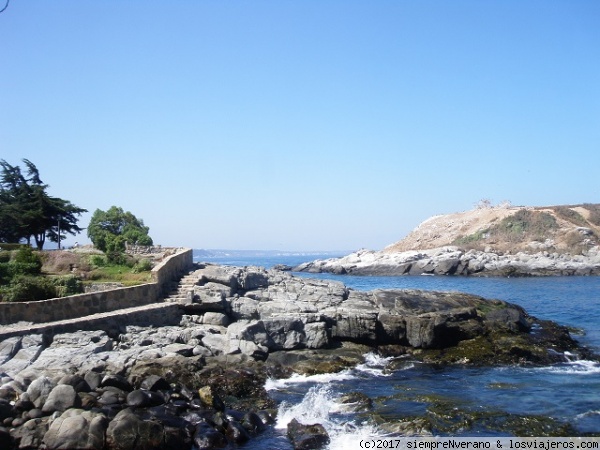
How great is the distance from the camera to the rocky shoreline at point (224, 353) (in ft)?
46.4

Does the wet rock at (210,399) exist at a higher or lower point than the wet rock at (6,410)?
lower

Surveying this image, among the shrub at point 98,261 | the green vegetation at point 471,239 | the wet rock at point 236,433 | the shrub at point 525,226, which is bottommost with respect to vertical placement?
the wet rock at point 236,433

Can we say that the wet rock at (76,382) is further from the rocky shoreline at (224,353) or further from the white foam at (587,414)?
the white foam at (587,414)

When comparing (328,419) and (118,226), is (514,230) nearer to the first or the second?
(118,226)

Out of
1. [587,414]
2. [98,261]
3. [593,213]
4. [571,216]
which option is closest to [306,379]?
[587,414]

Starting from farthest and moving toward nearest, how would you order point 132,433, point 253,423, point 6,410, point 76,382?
point 76,382 → point 253,423 → point 6,410 → point 132,433

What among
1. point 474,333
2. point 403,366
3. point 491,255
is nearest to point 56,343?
point 403,366

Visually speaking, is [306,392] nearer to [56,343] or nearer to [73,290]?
[56,343]

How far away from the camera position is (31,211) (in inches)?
1431

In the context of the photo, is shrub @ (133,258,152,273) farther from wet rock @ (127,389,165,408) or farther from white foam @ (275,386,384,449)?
white foam @ (275,386,384,449)

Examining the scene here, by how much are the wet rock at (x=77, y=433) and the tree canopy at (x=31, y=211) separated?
2595 centimetres

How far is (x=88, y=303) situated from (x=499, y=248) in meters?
Result: 73.2

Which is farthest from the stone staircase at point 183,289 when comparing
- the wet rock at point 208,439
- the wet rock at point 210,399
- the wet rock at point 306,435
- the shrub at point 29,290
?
the wet rock at point 306,435

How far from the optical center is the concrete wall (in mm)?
20406
